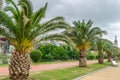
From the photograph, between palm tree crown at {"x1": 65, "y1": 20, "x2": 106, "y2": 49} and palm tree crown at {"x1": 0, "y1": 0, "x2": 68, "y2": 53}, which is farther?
palm tree crown at {"x1": 65, "y1": 20, "x2": 106, "y2": 49}

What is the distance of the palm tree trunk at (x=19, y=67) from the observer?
17062 millimetres

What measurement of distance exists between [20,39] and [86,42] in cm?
1934

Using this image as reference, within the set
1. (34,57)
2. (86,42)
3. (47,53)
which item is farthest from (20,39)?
(47,53)

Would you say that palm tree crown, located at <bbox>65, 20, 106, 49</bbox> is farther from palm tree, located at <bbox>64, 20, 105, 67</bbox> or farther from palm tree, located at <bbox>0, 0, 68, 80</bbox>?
palm tree, located at <bbox>0, 0, 68, 80</bbox>

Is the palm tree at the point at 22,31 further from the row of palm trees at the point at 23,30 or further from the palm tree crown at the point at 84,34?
the palm tree crown at the point at 84,34

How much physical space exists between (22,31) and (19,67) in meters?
2.08

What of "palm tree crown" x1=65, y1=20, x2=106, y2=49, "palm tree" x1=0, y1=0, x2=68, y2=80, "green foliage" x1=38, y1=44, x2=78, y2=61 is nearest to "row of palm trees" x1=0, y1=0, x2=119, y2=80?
"palm tree" x1=0, y1=0, x2=68, y2=80

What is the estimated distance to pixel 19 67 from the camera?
17141 millimetres

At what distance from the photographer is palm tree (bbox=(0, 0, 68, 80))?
1645 cm

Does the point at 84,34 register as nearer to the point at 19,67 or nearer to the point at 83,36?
the point at 83,36

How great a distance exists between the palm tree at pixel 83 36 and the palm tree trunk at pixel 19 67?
17418 mm

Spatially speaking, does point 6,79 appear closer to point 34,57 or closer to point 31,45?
point 31,45

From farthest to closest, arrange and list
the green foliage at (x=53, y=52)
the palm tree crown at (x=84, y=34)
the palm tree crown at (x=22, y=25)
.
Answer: the green foliage at (x=53, y=52) → the palm tree crown at (x=84, y=34) → the palm tree crown at (x=22, y=25)

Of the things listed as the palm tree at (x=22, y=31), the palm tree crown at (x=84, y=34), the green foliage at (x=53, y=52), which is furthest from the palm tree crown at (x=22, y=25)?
the green foliage at (x=53, y=52)
